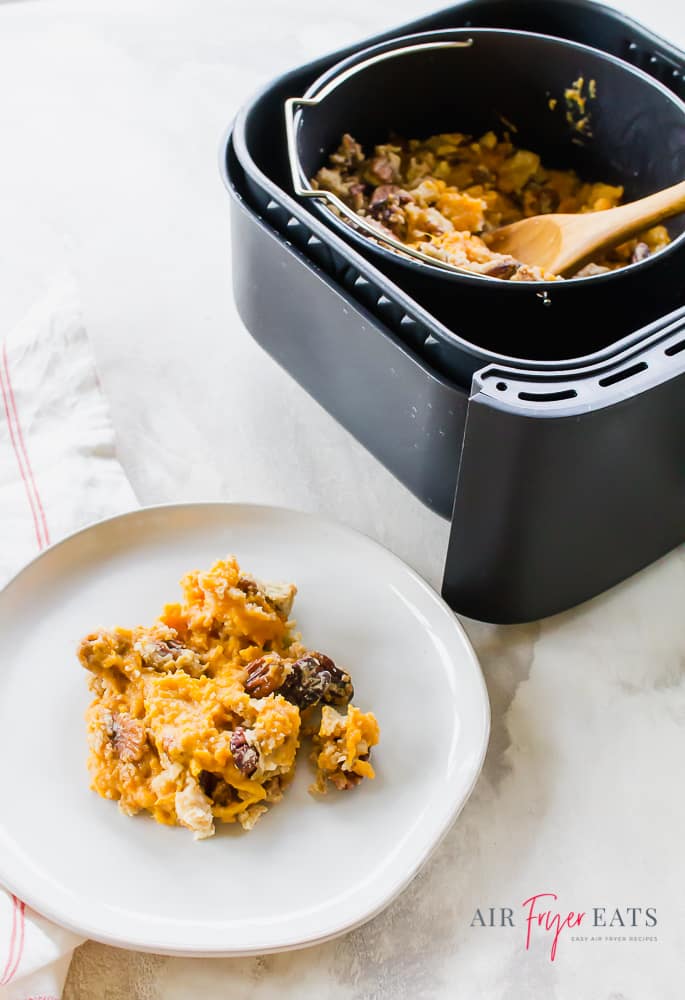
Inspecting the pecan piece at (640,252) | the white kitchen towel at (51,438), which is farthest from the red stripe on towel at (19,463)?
the pecan piece at (640,252)

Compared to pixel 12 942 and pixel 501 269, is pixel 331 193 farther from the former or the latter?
pixel 12 942

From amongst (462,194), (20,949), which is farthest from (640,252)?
(20,949)

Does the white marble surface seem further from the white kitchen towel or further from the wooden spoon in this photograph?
the wooden spoon

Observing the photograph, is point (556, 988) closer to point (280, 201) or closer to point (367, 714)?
point (367, 714)

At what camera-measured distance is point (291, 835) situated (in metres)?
0.67

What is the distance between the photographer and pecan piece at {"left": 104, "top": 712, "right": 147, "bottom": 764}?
2.20 feet

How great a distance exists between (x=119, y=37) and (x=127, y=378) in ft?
1.83

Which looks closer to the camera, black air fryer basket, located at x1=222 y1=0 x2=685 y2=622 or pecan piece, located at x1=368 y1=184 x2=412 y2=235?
black air fryer basket, located at x1=222 y1=0 x2=685 y2=622

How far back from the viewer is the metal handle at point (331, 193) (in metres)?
0.77

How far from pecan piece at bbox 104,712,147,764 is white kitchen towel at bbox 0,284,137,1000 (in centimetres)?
15

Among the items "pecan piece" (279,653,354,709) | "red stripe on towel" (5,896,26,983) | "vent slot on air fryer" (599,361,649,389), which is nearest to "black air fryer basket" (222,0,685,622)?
"vent slot on air fryer" (599,361,649,389)

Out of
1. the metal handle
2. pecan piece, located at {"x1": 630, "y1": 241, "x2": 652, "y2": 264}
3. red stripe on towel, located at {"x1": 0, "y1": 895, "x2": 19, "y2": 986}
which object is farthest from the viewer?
pecan piece, located at {"x1": 630, "y1": 241, "x2": 652, "y2": 264}

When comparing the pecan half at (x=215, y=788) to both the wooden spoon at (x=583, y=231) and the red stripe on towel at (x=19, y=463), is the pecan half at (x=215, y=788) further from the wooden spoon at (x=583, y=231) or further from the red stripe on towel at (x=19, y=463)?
the wooden spoon at (x=583, y=231)

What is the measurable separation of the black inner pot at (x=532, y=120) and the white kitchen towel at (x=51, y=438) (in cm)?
25
